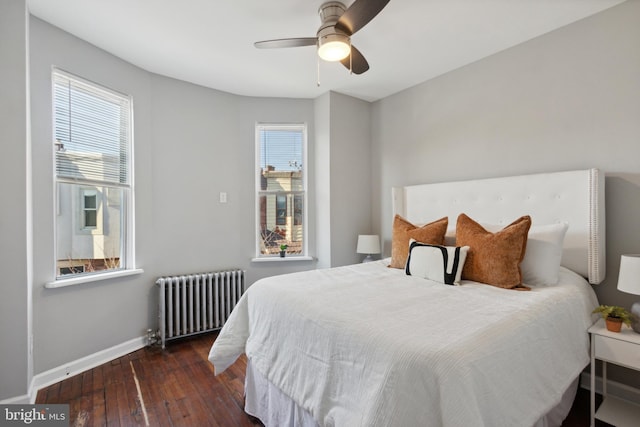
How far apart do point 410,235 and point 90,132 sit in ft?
9.36

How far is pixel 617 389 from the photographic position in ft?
6.50

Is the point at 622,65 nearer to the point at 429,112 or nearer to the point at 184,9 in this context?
the point at 429,112

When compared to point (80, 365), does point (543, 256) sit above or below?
above

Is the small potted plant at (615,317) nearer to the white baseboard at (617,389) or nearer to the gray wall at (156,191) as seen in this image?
the white baseboard at (617,389)

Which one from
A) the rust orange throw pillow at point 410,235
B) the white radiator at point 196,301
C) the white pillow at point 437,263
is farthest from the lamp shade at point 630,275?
the white radiator at point 196,301

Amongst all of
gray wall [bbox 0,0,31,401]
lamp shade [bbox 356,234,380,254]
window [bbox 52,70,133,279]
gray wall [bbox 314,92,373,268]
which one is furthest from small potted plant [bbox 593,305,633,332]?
window [bbox 52,70,133,279]

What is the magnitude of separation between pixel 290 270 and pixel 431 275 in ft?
6.34

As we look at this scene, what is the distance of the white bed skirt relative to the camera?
→ 1.49 metres

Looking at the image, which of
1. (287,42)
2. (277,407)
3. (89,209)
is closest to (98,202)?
(89,209)

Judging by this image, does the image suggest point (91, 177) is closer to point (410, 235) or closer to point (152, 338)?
point (152, 338)

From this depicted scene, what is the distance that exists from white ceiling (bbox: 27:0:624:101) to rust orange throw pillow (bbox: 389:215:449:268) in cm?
147

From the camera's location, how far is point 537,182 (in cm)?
223

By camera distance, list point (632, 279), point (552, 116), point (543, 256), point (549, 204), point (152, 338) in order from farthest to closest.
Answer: point (152, 338) → point (552, 116) → point (549, 204) → point (543, 256) → point (632, 279)

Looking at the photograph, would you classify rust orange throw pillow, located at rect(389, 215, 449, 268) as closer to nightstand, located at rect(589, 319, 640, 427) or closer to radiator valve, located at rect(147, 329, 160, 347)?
nightstand, located at rect(589, 319, 640, 427)
